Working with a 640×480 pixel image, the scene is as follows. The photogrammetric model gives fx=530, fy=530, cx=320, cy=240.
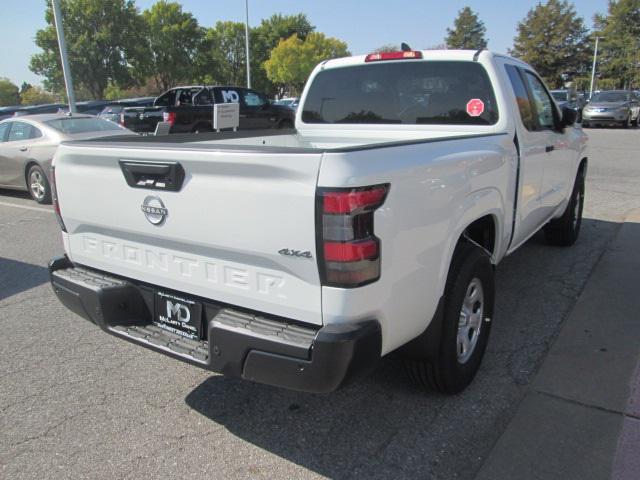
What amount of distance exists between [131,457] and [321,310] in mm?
1281

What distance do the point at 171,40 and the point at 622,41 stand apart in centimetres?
4771

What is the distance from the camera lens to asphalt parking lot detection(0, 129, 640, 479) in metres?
2.49

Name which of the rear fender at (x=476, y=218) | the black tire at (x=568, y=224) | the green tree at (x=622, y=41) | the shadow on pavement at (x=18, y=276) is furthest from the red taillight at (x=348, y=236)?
the green tree at (x=622, y=41)

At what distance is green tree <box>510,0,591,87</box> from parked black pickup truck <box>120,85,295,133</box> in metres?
49.2

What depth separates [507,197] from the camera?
11.0ft

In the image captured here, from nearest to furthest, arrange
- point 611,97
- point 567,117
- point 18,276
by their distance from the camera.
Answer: point 567,117 < point 18,276 < point 611,97

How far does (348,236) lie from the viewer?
1.98 m

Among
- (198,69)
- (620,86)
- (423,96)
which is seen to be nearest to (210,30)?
(198,69)

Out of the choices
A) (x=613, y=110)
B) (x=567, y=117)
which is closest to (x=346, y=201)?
(x=567, y=117)

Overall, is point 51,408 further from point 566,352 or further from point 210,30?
point 210,30

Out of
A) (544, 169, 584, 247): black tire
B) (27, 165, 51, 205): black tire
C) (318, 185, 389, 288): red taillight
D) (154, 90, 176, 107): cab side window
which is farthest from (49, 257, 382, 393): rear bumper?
(154, 90, 176, 107): cab side window

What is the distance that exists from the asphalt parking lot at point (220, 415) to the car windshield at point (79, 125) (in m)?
5.62

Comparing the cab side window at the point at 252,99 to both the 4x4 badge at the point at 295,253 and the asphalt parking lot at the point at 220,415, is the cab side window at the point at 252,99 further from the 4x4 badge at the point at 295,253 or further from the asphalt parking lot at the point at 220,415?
the 4x4 badge at the point at 295,253

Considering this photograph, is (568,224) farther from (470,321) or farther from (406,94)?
(470,321)
